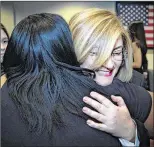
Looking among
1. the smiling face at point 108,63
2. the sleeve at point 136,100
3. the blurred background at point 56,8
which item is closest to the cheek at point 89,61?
the smiling face at point 108,63

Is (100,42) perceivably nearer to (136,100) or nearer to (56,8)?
(136,100)

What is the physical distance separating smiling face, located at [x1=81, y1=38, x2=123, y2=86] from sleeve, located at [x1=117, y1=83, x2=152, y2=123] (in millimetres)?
55

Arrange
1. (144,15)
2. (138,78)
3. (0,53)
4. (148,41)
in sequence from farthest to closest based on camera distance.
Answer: (148,41) < (144,15) < (138,78) < (0,53)

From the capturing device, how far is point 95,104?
1.65 feet

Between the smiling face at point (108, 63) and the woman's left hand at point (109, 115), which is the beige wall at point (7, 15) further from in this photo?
the woman's left hand at point (109, 115)

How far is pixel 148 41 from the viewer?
1423 millimetres

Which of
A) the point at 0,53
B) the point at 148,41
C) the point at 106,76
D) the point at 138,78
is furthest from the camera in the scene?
the point at 148,41

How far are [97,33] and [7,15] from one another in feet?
1.39

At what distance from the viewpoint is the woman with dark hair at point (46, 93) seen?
0.48 m

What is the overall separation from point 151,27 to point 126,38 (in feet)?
2.13

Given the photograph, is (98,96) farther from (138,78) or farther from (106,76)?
(138,78)

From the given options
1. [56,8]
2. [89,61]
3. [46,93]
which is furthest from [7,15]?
[46,93]

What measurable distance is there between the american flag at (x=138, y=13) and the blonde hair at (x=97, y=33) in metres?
0.37

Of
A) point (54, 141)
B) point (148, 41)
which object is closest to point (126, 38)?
point (54, 141)
